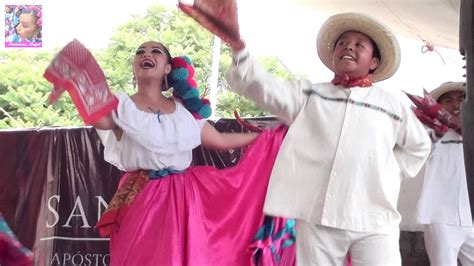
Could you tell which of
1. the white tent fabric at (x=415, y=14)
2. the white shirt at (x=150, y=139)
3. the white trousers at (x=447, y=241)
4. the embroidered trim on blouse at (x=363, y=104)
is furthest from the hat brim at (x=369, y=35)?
the white tent fabric at (x=415, y=14)

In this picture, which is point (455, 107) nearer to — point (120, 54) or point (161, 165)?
point (161, 165)

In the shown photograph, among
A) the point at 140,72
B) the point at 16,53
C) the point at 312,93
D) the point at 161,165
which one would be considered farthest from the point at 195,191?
the point at 16,53

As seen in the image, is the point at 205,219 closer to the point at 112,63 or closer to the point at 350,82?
the point at 350,82

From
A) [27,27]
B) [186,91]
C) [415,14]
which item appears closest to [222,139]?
[186,91]

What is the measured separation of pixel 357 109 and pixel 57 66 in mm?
1534

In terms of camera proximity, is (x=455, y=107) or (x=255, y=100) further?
(x=455, y=107)

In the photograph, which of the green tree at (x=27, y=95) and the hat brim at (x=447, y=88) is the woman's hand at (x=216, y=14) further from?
the green tree at (x=27, y=95)

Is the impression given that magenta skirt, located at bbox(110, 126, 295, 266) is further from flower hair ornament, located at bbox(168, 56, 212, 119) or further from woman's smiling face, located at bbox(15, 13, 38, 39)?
woman's smiling face, located at bbox(15, 13, 38, 39)

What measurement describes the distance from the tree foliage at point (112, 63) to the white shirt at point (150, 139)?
18.2 feet

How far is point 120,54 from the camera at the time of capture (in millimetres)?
11219

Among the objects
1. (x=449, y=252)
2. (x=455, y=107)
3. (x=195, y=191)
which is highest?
(x=455, y=107)

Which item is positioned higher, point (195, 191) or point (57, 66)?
point (57, 66)

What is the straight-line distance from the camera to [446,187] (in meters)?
5.09

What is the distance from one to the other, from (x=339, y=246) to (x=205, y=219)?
1403 mm
